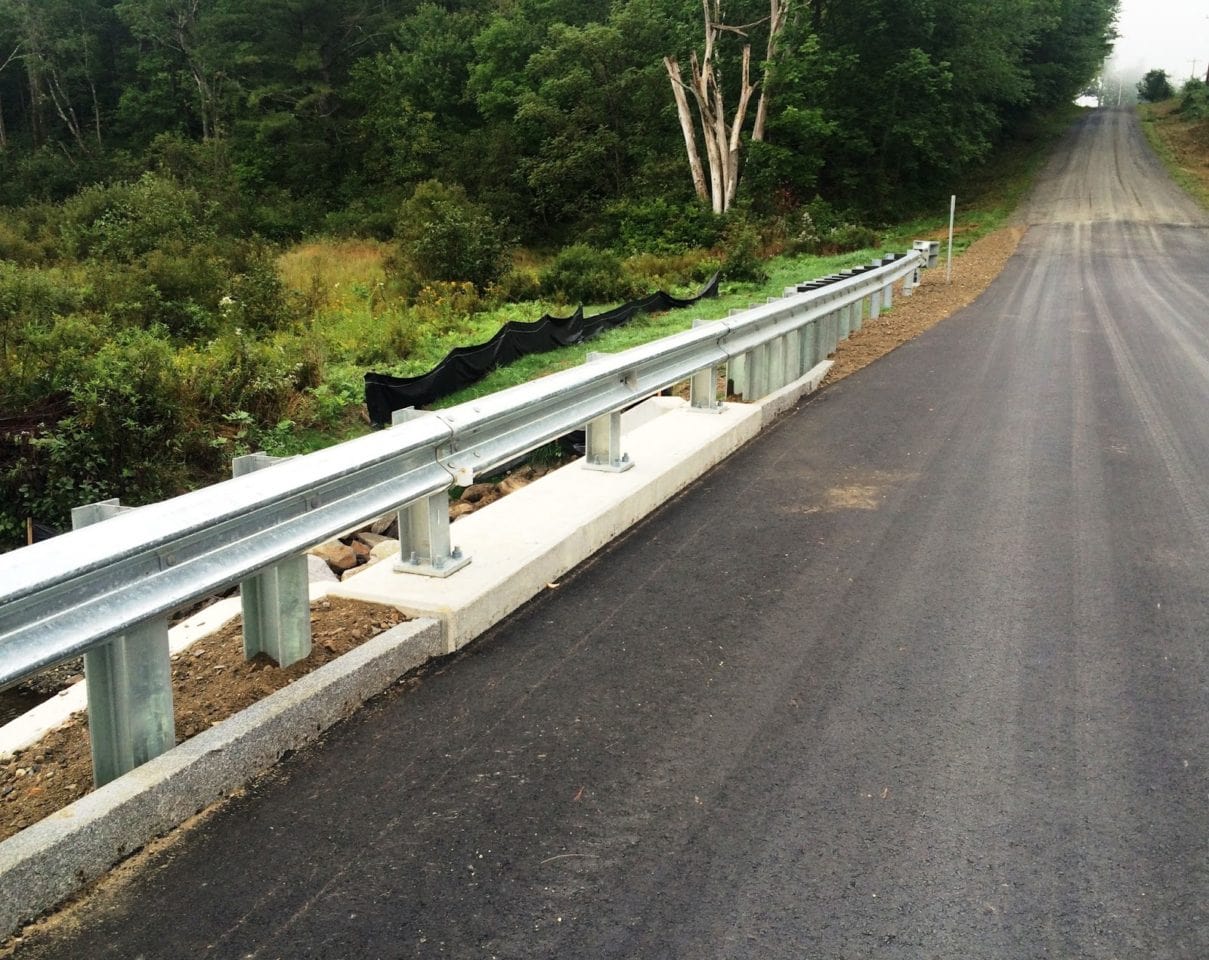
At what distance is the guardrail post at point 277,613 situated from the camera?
4402 mm

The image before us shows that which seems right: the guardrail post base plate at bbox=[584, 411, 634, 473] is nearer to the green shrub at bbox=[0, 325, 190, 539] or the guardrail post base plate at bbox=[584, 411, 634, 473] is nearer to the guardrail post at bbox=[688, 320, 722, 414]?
the guardrail post at bbox=[688, 320, 722, 414]

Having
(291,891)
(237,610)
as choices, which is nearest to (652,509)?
(237,610)

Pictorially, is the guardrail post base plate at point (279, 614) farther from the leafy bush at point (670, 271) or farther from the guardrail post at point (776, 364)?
the leafy bush at point (670, 271)

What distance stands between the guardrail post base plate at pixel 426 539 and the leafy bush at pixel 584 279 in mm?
17540

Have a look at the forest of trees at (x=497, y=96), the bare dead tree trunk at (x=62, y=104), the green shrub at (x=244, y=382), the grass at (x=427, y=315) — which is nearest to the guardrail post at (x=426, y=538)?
the grass at (x=427, y=315)

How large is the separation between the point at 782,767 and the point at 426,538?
86.6 inches

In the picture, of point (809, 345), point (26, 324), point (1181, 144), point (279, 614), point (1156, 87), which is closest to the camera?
point (279, 614)

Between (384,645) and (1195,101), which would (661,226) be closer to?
(384,645)

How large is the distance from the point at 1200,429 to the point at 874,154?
41.9m

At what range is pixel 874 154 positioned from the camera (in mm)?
48625

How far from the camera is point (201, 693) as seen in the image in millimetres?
4305

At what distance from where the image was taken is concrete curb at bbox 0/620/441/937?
9.94ft

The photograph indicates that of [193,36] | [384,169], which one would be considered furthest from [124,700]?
[193,36]

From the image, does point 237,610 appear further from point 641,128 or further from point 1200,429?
point 641,128
